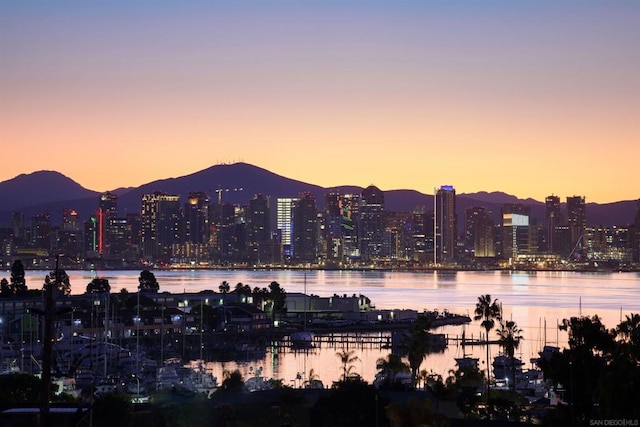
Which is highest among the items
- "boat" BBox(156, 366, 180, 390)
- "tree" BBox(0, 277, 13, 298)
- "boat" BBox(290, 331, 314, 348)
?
"tree" BBox(0, 277, 13, 298)

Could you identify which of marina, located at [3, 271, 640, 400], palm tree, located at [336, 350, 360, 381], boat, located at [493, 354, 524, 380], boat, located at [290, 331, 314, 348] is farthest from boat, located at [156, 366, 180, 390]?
boat, located at [290, 331, 314, 348]

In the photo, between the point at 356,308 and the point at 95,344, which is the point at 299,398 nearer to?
the point at 95,344

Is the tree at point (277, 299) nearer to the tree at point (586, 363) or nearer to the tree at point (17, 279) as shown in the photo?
the tree at point (17, 279)

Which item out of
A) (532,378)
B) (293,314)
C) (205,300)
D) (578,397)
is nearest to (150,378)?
(532,378)

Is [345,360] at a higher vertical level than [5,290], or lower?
lower

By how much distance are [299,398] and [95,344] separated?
76.7ft

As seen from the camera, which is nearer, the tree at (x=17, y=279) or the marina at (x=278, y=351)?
the marina at (x=278, y=351)

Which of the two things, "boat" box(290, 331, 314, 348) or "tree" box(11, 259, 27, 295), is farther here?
"tree" box(11, 259, 27, 295)

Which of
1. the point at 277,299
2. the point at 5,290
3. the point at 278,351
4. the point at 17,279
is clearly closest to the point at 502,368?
the point at 278,351

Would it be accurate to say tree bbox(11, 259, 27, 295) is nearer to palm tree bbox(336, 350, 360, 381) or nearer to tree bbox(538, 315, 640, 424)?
palm tree bbox(336, 350, 360, 381)

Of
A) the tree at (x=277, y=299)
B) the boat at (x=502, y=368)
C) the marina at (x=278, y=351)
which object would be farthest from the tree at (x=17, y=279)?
the boat at (x=502, y=368)

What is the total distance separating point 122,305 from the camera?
202 ft

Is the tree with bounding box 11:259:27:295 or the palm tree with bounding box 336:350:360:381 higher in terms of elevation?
the tree with bounding box 11:259:27:295

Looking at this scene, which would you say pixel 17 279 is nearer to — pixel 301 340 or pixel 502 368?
pixel 301 340
